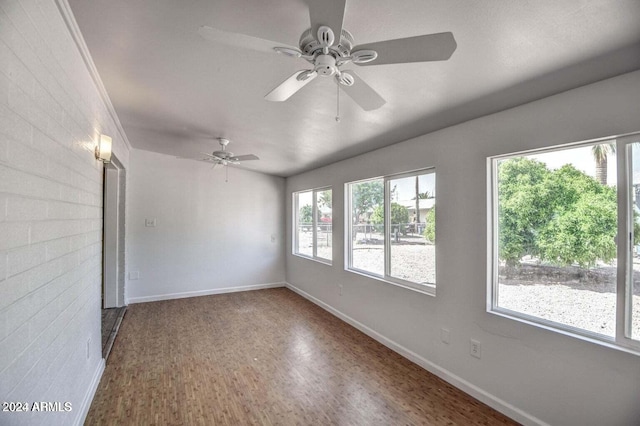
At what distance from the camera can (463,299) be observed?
8.53ft

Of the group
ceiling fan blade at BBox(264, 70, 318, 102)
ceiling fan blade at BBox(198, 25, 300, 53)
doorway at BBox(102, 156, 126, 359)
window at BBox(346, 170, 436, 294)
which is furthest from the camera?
doorway at BBox(102, 156, 126, 359)

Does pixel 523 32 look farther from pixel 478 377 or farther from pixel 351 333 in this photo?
pixel 351 333

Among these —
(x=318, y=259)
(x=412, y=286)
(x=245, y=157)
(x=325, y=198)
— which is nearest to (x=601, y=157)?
(x=412, y=286)

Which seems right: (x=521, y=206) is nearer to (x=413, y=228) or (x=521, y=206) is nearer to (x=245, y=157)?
(x=413, y=228)

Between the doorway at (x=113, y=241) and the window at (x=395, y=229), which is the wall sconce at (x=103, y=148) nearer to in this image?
the doorway at (x=113, y=241)

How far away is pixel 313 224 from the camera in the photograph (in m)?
5.46

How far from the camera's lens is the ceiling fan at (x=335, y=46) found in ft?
3.79

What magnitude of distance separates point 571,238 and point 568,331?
609mm

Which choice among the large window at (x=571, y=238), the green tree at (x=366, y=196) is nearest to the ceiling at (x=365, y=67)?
the large window at (x=571, y=238)

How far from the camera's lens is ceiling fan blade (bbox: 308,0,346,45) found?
42.8 inches

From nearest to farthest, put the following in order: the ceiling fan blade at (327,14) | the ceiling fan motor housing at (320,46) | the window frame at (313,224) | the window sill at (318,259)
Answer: the ceiling fan blade at (327,14) < the ceiling fan motor housing at (320,46) < the window sill at (318,259) < the window frame at (313,224)

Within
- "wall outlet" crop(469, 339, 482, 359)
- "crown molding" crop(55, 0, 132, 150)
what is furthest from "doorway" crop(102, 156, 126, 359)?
"wall outlet" crop(469, 339, 482, 359)

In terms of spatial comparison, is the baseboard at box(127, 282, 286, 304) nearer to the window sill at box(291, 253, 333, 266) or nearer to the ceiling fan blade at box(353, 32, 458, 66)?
the window sill at box(291, 253, 333, 266)

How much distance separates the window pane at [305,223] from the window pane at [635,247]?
14.0 feet
